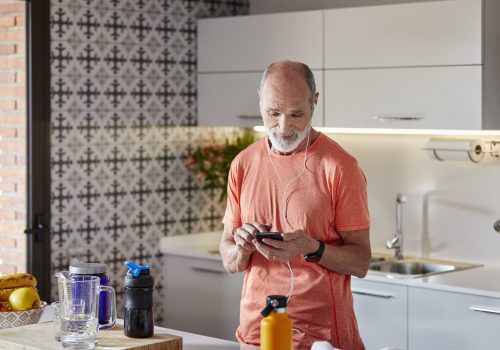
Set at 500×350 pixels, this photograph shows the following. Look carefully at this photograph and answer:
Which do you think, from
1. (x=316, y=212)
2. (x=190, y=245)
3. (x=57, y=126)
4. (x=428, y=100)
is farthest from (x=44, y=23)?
(x=316, y=212)

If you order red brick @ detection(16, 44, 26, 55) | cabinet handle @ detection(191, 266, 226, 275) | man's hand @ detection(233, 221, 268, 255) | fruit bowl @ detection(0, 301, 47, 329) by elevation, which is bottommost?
cabinet handle @ detection(191, 266, 226, 275)

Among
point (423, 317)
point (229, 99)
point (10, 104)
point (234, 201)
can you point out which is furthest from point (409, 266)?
point (10, 104)

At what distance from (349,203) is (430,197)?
182 centimetres

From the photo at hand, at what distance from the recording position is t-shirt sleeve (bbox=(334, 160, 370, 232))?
9.53ft

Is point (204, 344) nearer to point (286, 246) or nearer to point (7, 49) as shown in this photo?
point (286, 246)

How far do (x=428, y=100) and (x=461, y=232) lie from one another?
742 mm

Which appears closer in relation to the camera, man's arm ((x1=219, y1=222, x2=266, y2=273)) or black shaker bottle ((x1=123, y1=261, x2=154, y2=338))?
black shaker bottle ((x1=123, y1=261, x2=154, y2=338))

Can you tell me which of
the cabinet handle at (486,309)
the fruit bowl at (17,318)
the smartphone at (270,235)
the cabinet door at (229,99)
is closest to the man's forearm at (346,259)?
the smartphone at (270,235)

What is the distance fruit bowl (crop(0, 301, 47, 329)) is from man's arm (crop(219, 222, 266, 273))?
0.61 m

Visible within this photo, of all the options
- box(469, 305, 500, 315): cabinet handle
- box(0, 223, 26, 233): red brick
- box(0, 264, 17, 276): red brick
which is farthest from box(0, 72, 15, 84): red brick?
box(469, 305, 500, 315): cabinet handle

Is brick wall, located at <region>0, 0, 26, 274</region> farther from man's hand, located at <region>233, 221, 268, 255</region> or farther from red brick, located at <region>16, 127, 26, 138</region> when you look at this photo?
man's hand, located at <region>233, 221, 268, 255</region>

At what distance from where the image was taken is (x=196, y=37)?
16.8ft

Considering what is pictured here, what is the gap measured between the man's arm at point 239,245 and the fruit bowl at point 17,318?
605 mm

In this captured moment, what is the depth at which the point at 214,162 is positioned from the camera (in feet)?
16.7
